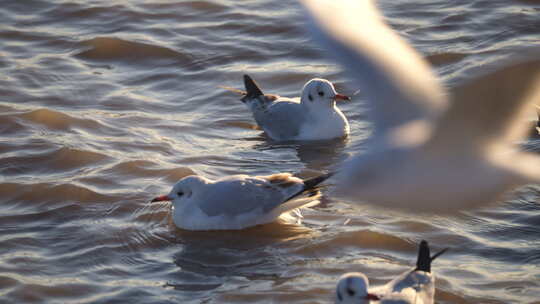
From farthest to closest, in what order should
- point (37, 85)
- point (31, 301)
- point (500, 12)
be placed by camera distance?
point (500, 12)
point (37, 85)
point (31, 301)

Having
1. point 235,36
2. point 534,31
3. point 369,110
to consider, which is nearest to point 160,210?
point 369,110

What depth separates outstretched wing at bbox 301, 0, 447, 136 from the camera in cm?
623

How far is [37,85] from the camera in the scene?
34.3ft

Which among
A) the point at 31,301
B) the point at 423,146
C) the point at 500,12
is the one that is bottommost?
the point at 31,301

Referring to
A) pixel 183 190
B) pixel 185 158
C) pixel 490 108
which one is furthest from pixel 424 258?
pixel 185 158

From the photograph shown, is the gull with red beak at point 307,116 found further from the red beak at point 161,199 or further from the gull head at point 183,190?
the red beak at point 161,199

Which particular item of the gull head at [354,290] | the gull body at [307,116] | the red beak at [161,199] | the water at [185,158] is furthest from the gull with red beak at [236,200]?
the gull body at [307,116]

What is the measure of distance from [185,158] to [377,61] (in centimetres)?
252

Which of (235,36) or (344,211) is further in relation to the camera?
(235,36)

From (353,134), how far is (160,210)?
2583 mm

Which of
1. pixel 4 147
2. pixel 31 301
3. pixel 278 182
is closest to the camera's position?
pixel 31 301

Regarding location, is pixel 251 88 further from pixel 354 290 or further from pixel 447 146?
pixel 447 146

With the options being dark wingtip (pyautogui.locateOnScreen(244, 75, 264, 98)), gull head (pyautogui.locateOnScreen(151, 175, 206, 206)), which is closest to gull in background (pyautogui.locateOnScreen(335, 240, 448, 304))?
gull head (pyautogui.locateOnScreen(151, 175, 206, 206))

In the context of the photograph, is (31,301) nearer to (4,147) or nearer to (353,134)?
(4,147)
